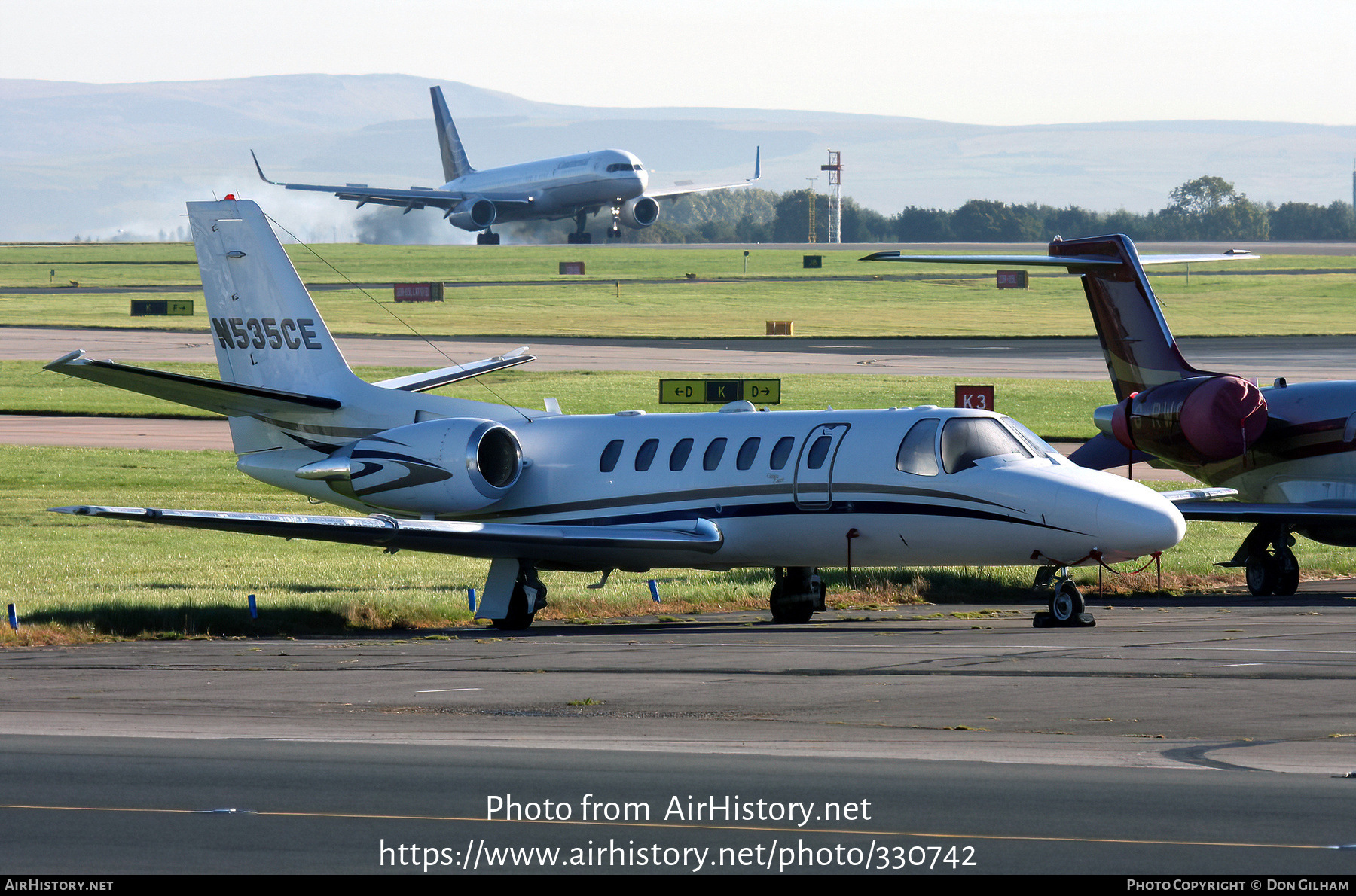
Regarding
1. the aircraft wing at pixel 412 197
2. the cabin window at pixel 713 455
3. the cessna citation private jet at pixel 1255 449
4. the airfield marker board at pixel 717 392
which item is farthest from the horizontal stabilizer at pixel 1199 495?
the aircraft wing at pixel 412 197

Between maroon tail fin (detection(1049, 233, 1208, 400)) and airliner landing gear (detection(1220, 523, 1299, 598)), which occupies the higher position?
maroon tail fin (detection(1049, 233, 1208, 400))

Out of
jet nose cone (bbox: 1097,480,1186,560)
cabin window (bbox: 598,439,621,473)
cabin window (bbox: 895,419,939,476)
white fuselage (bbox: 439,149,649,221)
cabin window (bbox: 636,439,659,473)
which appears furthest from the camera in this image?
white fuselage (bbox: 439,149,649,221)

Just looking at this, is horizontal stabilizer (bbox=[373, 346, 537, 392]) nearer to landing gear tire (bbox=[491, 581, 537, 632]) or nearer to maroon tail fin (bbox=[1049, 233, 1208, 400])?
landing gear tire (bbox=[491, 581, 537, 632])

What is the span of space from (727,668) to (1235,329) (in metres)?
70.6

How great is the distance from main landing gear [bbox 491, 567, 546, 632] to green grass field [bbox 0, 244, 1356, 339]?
56.4 metres

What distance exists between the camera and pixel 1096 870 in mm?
7461

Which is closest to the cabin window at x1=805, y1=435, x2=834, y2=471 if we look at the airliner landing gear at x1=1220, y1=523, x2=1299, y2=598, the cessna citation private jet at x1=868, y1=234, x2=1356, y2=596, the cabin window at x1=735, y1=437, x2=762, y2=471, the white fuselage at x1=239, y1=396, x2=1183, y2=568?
the white fuselage at x1=239, y1=396, x2=1183, y2=568

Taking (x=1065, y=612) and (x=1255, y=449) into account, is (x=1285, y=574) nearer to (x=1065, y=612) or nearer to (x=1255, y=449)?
(x=1255, y=449)

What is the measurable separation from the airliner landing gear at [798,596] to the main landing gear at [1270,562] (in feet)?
22.7

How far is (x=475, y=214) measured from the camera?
125375 mm

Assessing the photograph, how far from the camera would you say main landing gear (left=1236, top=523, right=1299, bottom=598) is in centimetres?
2475

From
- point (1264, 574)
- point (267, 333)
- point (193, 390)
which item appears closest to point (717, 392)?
point (267, 333)

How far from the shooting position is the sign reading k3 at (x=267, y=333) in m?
26.1

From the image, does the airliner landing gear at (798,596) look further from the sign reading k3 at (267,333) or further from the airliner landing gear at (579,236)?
the airliner landing gear at (579,236)
